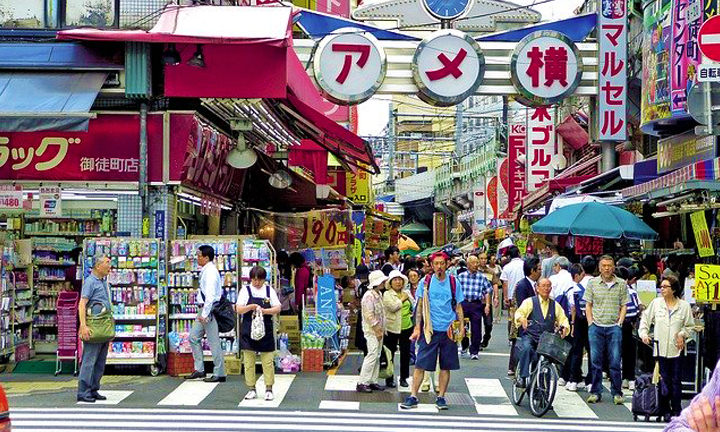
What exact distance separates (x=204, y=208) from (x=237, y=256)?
448cm

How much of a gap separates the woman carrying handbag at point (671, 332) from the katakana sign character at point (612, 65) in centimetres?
1397

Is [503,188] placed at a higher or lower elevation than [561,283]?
higher

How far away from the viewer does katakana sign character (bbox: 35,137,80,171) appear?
1673 centimetres

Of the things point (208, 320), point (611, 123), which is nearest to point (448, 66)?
point (611, 123)

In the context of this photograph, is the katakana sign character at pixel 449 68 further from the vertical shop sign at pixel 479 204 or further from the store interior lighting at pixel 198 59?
the vertical shop sign at pixel 479 204

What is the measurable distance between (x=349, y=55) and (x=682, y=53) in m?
8.35

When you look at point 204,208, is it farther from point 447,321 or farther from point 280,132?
point 447,321

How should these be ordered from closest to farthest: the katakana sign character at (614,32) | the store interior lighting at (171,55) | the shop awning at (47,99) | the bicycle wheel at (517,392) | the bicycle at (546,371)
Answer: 1. the bicycle at (546,371)
2. the bicycle wheel at (517,392)
3. the shop awning at (47,99)
4. the store interior lighting at (171,55)
5. the katakana sign character at (614,32)

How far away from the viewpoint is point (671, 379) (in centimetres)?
1272

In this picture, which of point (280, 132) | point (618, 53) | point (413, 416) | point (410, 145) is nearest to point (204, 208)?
point (280, 132)

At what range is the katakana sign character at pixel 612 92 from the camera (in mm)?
26078

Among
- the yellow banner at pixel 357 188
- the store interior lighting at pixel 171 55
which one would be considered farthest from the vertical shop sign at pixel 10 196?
the yellow banner at pixel 357 188

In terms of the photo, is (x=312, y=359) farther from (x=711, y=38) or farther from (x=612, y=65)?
(x=612, y=65)

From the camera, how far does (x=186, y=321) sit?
16312 mm
